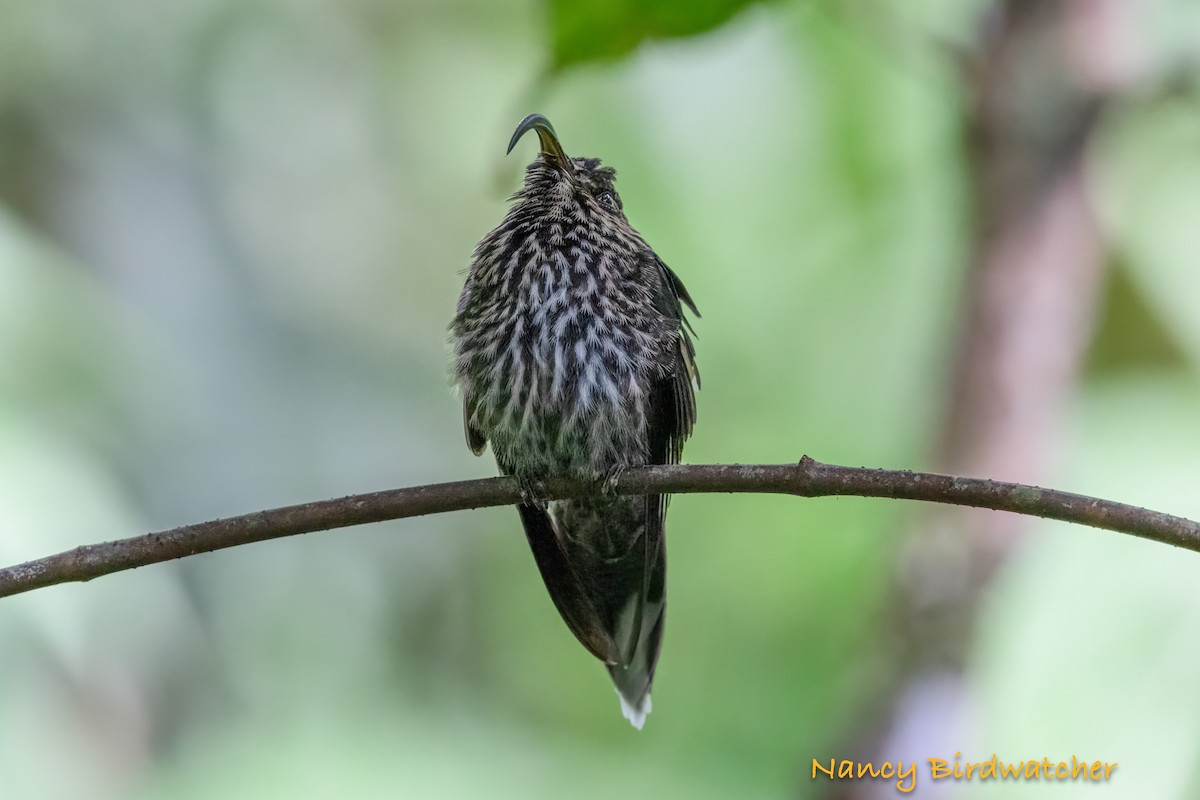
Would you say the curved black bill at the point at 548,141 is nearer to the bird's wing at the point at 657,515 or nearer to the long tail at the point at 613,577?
the bird's wing at the point at 657,515

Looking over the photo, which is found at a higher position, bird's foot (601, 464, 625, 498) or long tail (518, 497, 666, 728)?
bird's foot (601, 464, 625, 498)

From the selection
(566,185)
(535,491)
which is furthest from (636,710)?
(566,185)

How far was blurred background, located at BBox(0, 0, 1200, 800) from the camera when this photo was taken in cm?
409

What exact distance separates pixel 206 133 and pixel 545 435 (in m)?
4.25

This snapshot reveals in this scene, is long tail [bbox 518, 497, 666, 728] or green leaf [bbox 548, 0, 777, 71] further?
long tail [bbox 518, 497, 666, 728]

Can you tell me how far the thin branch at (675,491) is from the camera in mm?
2062

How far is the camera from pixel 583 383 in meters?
3.22

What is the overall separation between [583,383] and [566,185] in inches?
29.1

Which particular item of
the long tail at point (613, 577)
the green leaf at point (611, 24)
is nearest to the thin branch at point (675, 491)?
the green leaf at point (611, 24)

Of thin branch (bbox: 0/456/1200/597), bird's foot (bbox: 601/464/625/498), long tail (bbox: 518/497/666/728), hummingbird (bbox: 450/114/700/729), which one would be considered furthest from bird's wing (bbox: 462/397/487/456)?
thin branch (bbox: 0/456/1200/597)

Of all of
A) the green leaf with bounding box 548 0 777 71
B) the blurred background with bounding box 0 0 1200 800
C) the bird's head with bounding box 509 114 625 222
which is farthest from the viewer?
the blurred background with bounding box 0 0 1200 800

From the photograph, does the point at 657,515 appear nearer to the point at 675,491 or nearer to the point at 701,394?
the point at 675,491

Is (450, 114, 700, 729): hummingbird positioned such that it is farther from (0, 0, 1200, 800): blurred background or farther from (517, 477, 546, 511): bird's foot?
(0, 0, 1200, 800): blurred background

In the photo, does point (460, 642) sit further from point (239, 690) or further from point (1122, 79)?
point (1122, 79)
